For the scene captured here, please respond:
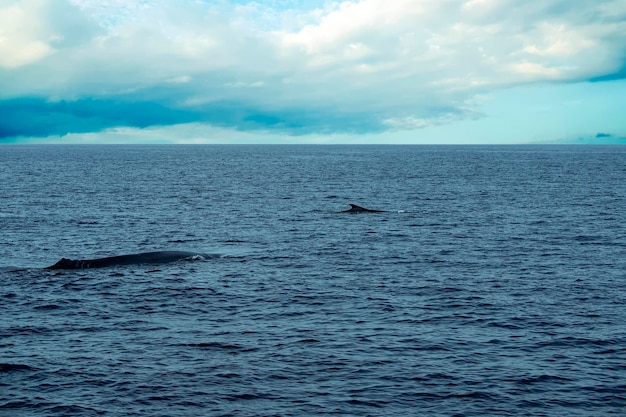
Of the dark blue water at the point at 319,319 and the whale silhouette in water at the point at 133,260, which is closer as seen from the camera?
the dark blue water at the point at 319,319

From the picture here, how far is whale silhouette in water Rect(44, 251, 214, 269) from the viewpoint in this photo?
1723 inches

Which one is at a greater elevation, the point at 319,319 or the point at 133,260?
the point at 133,260

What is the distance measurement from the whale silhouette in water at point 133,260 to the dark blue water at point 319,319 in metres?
1.14

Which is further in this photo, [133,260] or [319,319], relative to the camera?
[133,260]

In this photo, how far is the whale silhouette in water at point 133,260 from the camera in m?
43.8

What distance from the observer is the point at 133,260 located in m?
45.8

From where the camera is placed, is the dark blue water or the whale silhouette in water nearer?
the dark blue water

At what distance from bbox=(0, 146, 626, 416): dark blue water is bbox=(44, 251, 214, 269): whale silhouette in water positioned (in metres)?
1.14

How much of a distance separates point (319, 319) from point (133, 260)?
1805 cm

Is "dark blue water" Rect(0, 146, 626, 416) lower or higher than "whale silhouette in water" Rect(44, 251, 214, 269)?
lower

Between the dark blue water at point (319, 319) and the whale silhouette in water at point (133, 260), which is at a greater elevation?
the whale silhouette in water at point (133, 260)

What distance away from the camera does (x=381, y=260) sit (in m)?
47.7

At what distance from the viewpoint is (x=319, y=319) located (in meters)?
32.8

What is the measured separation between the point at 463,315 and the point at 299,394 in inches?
485
